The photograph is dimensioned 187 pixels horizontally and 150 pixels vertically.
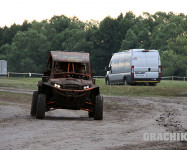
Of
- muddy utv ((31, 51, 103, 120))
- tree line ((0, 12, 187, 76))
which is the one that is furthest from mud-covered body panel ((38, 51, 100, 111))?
tree line ((0, 12, 187, 76))

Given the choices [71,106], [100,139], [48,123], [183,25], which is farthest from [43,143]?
[183,25]

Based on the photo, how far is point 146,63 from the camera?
121 ft

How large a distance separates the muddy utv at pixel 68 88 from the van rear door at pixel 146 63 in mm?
19460

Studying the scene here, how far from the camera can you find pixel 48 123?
1423 cm

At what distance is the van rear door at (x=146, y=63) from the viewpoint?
36.7 m

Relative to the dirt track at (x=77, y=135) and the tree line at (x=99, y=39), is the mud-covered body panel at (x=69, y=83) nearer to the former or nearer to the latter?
the dirt track at (x=77, y=135)

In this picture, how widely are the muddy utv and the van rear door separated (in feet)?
63.8

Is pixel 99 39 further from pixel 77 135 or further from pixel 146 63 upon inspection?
pixel 77 135

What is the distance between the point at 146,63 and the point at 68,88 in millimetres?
21941

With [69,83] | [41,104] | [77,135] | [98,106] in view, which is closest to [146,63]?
[98,106]

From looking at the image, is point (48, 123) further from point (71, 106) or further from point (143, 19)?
point (143, 19)

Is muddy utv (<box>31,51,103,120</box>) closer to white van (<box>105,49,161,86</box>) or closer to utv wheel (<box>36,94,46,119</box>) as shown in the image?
utv wheel (<box>36,94,46,119</box>)

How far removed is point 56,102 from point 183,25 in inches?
3601

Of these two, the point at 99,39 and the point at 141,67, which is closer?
the point at 141,67
